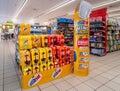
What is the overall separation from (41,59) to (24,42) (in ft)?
2.00

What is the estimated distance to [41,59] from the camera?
2.52 meters

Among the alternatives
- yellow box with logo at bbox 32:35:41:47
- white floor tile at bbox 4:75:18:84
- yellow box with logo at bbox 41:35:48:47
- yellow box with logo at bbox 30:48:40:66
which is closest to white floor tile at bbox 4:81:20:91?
white floor tile at bbox 4:75:18:84

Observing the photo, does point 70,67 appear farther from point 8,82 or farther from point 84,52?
point 8,82

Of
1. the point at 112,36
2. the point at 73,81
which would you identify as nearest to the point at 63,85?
the point at 73,81

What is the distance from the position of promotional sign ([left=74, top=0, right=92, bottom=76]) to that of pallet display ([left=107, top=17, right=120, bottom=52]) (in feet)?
12.2

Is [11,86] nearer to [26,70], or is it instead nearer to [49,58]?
[26,70]

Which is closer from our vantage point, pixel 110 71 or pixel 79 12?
pixel 79 12

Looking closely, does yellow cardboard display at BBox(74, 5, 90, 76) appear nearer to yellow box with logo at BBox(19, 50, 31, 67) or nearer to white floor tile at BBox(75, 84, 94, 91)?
white floor tile at BBox(75, 84, 94, 91)

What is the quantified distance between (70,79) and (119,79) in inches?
55.0

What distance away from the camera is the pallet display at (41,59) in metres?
2.34

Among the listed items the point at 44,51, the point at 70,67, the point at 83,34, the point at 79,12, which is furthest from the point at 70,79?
the point at 79,12

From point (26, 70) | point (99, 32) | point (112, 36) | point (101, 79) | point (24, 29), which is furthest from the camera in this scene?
point (112, 36)

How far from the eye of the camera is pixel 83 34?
279 centimetres

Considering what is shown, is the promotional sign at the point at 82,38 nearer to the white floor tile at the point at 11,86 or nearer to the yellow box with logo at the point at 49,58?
the yellow box with logo at the point at 49,58
